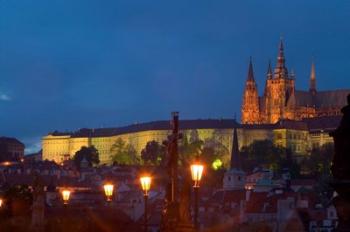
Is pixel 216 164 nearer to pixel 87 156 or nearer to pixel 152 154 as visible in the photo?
pixel 152 154

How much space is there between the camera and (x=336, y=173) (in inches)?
252

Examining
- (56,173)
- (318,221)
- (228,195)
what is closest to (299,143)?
(56,173)

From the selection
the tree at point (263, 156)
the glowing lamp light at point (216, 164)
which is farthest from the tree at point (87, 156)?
the tree at point (263, 156)

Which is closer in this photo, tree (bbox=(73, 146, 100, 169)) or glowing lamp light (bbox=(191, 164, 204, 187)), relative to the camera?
glowing lamp light (bbox=(191, 164, 204, 187))

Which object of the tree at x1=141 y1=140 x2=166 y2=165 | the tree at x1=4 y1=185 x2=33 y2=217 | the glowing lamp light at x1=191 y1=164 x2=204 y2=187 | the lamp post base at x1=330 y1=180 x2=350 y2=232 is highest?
the tree at x1=141 y1=140 x2=166 y2=165

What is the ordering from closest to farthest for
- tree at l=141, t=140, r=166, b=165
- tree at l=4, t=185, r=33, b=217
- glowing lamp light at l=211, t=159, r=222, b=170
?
tree at l=4, t=185, r=33, b=217 → glowing lamp light at l=211, t=159, r=222, b=170 → tree at l=141, t=140, r=166, b=165

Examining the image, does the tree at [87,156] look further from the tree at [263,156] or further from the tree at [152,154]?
the tree at [263,156]

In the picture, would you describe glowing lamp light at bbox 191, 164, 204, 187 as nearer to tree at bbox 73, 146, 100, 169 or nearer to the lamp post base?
the lamp post base

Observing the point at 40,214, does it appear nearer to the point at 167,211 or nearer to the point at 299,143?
the point at 167,211

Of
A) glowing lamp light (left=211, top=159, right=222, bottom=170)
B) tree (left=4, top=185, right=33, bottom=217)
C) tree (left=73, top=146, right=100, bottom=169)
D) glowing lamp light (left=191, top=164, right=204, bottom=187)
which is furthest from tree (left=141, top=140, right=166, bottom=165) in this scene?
glowing lamp light (left=191, top=164, right=204, bottom=187)

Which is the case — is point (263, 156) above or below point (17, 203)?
above

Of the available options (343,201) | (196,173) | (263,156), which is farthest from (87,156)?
(343,201)

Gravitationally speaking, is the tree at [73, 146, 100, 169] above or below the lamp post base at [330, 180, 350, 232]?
above

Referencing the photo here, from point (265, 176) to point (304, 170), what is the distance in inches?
1409
